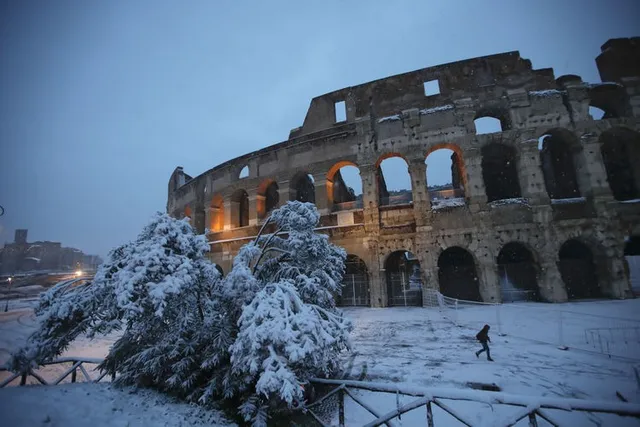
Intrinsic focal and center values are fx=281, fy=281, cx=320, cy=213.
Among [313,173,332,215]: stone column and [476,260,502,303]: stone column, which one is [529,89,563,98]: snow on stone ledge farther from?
[313,173,332,215]: stone column

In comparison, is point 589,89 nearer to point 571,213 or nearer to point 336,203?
point 571,213

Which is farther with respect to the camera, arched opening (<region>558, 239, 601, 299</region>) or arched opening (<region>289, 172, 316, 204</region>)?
arched opening (<region>289, 172, 316, 204</region>)

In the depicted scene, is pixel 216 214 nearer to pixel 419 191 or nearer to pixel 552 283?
pixel 419 191

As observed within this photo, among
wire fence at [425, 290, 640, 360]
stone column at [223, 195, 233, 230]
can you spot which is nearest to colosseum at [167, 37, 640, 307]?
stone column at [223, 195, 233, 230]

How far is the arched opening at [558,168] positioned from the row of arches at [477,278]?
8.95ft

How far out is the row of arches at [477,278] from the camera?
13534 mm

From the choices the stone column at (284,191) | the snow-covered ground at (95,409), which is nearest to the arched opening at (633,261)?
the stone column at (284,191)

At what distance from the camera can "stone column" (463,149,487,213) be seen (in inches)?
499

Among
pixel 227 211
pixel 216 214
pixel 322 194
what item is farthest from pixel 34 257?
pixel 322 194

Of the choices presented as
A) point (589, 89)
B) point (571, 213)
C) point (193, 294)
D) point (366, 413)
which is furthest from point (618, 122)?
point (193, 294)

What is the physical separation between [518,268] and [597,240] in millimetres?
3186

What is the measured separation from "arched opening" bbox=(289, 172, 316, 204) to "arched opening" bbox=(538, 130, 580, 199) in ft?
43.2

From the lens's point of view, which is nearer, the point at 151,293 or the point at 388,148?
the point at 151,293

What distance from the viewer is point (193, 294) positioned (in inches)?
195
